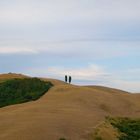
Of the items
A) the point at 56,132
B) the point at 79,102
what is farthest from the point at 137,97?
the point at 56,132

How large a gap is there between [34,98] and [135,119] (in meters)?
9.75

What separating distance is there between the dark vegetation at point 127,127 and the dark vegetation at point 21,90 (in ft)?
34.3

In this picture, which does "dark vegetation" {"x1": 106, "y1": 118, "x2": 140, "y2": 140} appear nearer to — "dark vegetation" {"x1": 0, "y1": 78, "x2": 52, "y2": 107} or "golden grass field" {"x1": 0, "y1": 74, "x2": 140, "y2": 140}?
"golden grass field" {"x1": 0, "y1": 74, "x2": 140, "y2": 140}

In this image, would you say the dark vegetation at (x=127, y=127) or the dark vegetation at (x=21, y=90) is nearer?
the dark vegetation at (x=127, y=127)

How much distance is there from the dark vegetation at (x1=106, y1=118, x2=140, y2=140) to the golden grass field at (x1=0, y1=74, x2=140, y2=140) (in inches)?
22.5

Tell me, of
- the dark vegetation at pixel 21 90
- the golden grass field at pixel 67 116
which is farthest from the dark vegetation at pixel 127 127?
the dark vegetation at pixel 21 90

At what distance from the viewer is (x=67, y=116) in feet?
77.6

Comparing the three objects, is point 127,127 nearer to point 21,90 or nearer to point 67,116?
point 67,116

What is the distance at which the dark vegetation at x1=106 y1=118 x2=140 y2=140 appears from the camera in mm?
22875

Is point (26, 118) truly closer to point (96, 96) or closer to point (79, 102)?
point (79, 102)

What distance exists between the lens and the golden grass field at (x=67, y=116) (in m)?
19.8

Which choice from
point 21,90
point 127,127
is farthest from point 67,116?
point 21,90

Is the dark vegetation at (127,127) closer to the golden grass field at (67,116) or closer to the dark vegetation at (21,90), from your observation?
the golden grass field at (67,116)

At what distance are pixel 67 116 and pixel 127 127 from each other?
3249 millimetres
